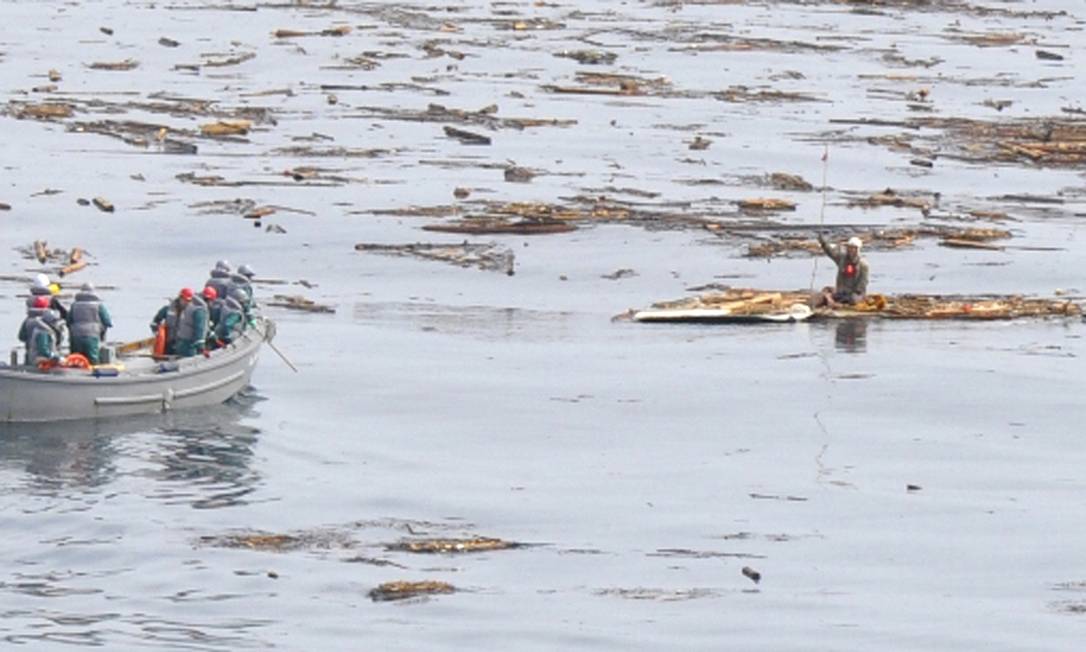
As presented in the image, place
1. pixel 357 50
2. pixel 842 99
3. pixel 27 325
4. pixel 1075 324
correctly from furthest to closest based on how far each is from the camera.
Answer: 1. pixel 357 50
2. pixel 842 99
3. pixel 1075 324
4. pixel 27 325

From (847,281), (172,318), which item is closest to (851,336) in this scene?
(847,281)

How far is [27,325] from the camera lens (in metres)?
36.2

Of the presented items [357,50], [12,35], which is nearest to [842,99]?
[357,50]

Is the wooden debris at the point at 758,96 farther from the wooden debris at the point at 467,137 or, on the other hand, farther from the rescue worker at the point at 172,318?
the rescue worker at the point at 172,318

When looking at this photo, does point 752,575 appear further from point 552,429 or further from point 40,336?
point 40,336

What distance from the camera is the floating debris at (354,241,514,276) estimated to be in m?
53.0

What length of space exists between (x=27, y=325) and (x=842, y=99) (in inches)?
1961

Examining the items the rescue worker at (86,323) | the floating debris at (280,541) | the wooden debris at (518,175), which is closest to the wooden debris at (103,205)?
the wooden debris at (518,175)

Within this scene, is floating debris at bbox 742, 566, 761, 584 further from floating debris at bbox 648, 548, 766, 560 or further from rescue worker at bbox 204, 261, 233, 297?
rescue worker at bbox 204, 261, 233, 297

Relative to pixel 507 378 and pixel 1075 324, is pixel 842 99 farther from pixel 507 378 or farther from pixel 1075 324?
pixel 507 378

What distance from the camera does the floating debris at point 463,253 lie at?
53000 millimetres

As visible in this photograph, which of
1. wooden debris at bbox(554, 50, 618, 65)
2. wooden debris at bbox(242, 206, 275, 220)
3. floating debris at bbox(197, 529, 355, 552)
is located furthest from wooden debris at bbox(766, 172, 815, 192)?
floating debris at bbox(197, 529, 355, 552)

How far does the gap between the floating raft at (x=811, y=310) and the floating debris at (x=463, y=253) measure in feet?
18.1

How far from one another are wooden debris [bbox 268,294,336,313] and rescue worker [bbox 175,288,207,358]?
9547 millimetres
